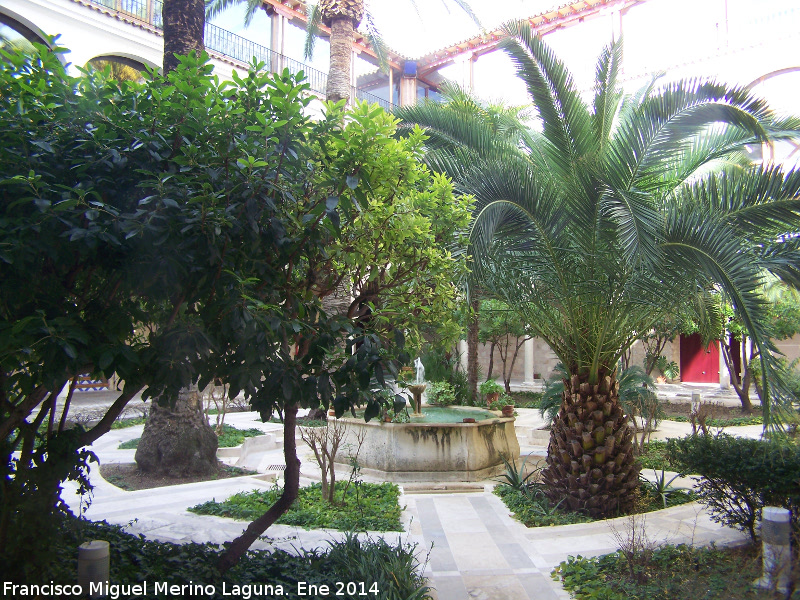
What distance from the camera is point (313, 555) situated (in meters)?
4.54

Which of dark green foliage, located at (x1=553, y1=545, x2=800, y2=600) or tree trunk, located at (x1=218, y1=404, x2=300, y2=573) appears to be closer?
tree trunk, located at (x1=218, y1=404, x2=300, y2=573)

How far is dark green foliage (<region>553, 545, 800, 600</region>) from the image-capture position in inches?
172

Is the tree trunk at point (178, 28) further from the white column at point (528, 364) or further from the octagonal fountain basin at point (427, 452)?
the white column at point (528, 364)

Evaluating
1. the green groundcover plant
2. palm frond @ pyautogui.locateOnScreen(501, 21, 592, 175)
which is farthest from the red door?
palm frond @ pyautogui.locateOnScreen(501, 21, 592, 175)

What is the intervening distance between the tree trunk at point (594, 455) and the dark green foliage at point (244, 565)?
283cm

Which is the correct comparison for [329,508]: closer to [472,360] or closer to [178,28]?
[178,28]

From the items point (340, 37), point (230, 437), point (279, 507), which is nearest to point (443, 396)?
point (230, 437)

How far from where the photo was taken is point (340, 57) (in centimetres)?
1319

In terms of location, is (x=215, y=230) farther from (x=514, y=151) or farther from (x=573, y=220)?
(x=514, y=151)

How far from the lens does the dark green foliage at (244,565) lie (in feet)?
12.5

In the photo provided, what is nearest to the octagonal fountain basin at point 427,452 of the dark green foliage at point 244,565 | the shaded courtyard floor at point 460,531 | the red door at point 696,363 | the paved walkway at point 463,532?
the shaded courtyard floor at point 460,531

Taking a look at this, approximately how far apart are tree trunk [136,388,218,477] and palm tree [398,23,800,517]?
4.69 meters

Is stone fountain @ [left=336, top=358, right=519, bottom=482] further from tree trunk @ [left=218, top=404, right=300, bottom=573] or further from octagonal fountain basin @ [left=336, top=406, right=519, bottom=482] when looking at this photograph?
tree trunk @ [left=218, top=404, right=300, bottom=573]

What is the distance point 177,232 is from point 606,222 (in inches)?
176
